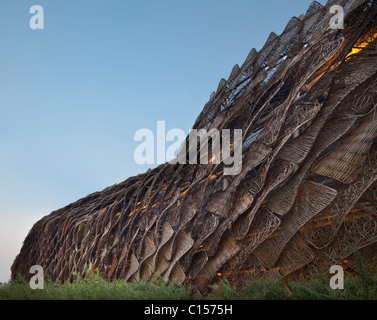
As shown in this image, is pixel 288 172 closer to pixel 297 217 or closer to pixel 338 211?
pixel 297 217

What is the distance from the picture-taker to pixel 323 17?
2.85 meters

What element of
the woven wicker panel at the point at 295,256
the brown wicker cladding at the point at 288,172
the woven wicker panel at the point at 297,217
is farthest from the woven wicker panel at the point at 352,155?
the woven wicker panel at the point at 295,256

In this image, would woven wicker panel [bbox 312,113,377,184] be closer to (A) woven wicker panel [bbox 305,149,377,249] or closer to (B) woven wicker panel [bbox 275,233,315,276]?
(A) woven wicker panel [bbox 305,149,377,249]

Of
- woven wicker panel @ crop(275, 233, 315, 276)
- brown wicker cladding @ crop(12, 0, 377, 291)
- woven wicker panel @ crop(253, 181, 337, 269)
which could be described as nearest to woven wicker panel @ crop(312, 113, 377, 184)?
brown wicker cladding @ crop(12, 0, 377, 291)

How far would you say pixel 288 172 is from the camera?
2375 mm

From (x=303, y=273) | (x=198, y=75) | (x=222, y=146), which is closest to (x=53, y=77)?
(x=198, y=75)

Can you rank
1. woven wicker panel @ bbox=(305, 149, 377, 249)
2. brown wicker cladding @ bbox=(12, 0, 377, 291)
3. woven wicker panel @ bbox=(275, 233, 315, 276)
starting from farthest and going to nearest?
woven wicker panel @ bbox=(275, 233, 315, 276) < brown wicker cladding @ bbox=(12, 0, 377, 291) < woven wicker panel @ bbox=(305, 149, 377, 249)

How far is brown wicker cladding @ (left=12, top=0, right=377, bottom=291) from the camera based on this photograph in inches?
81.2

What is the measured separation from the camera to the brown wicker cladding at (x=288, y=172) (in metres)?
2.06

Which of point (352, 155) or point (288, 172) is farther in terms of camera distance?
point (288, 172)

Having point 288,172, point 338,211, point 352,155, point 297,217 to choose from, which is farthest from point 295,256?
point 352,155

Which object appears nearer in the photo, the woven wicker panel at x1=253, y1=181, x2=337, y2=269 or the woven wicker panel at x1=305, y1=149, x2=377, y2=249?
the woven wicker panel at x1=305, y1=149, x2=377, y2=249

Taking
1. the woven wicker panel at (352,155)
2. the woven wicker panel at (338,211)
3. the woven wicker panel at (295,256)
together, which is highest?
the woven wicker panel at (352,155)

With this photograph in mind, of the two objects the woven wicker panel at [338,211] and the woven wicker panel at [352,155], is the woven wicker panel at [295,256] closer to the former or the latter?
the woven wicker panel at [338,211]
